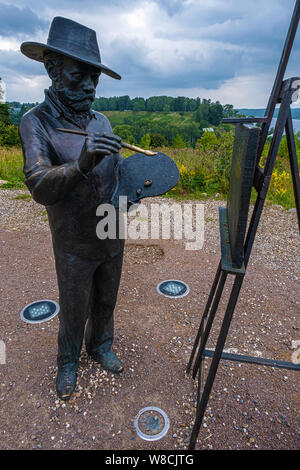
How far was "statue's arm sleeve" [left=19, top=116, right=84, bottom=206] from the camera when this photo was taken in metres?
1.59

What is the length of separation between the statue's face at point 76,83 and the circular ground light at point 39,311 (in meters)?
2.51

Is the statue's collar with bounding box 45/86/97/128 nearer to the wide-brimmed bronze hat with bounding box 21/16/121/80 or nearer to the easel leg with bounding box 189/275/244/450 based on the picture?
Answer: the wide-brimmed bronze hat with bounding box 21/16/121/80

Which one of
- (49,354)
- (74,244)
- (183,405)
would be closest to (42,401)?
(49,354)

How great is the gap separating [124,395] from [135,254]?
2.82 m

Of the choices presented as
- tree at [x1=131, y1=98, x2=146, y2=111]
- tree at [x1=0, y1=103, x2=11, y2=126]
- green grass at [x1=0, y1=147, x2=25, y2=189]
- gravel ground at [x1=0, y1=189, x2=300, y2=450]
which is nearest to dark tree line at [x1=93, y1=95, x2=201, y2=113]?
tree at [x1=131, y1=98, x2=146, y2=111]

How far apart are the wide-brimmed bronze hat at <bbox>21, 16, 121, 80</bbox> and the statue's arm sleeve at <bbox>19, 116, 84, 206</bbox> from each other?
378mm

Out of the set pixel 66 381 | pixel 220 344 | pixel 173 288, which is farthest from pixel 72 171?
pixel 173 288

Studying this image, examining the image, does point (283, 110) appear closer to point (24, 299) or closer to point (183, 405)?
point (183, 405)

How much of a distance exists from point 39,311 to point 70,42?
292cm

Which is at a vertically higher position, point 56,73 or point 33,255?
point 56,73

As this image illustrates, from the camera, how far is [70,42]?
65.9 inches

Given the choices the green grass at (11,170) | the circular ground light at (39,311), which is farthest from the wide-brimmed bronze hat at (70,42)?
the green grass at (11,170)

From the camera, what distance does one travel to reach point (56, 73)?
1.75m

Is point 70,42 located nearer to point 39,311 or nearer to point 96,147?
point 96,147
